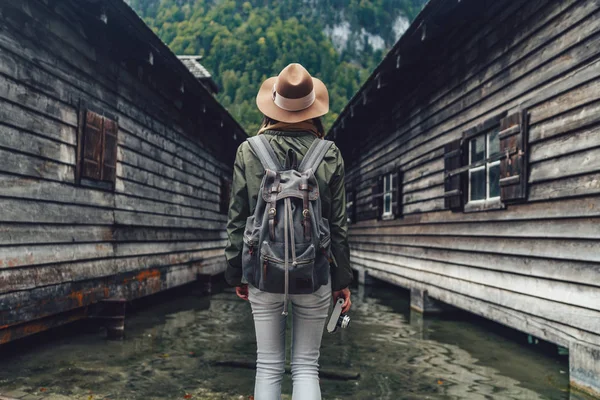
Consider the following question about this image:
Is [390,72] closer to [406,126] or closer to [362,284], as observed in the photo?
[406,126]

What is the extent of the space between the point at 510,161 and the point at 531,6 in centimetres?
167

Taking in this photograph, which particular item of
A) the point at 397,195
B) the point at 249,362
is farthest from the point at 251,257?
the point at 397,195

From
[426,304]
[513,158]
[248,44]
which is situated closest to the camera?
[513,158]

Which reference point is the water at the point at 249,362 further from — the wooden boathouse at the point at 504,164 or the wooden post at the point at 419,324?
the wooden boathouse at the point at 504,164

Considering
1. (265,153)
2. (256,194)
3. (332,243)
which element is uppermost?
(265,153)

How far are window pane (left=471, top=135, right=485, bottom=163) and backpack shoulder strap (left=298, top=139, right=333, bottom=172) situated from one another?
4.83 m

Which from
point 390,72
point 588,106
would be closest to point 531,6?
point 588,106

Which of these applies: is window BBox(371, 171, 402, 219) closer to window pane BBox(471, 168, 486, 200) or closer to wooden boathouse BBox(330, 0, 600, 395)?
wooden boathouse BBox(330, 0, 600, 395)

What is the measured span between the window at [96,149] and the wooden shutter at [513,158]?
495cm

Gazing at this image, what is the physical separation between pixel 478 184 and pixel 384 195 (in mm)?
5097

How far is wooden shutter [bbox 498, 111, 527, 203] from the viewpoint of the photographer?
5.54 meters

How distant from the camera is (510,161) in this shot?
5.77 metres

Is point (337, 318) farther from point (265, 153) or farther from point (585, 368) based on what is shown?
point (585, 368)

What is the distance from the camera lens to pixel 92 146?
21.6ft
